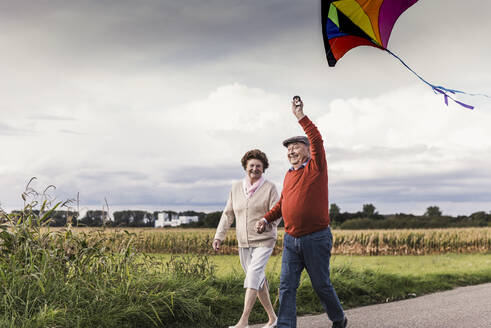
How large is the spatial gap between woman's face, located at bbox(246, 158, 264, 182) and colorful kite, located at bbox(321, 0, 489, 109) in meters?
1.58

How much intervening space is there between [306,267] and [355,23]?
10.6 ft

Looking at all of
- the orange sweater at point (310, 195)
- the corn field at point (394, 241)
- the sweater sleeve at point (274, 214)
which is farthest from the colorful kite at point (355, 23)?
the corn field at point (394, 241)

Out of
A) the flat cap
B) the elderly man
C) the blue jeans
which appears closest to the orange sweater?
the elderly man

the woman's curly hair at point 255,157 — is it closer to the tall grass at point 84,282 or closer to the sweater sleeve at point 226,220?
the sweater sleeve at point 226,220

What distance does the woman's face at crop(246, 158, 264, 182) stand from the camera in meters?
5.78

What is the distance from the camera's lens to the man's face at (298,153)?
16.4ft

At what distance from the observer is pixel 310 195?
4789 millimetres

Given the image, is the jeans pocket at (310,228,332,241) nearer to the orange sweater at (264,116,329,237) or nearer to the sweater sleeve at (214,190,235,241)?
the orange sweater at (264,116,329,237)

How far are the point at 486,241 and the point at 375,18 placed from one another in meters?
20.5

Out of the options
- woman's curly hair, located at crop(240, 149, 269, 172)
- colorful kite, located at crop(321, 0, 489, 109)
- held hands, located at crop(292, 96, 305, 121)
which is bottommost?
woman's curly hair, located at crop(240, 149, 269, 172)

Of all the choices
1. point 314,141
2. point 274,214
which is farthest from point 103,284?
point 314,141

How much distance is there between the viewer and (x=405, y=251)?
2109cm

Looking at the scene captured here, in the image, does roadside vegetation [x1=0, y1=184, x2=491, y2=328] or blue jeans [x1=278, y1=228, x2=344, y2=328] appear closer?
blue jeans [x1=278, y1=228, x2=344, y2=328]

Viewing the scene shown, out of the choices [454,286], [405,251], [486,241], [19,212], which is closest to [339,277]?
[454,286]
